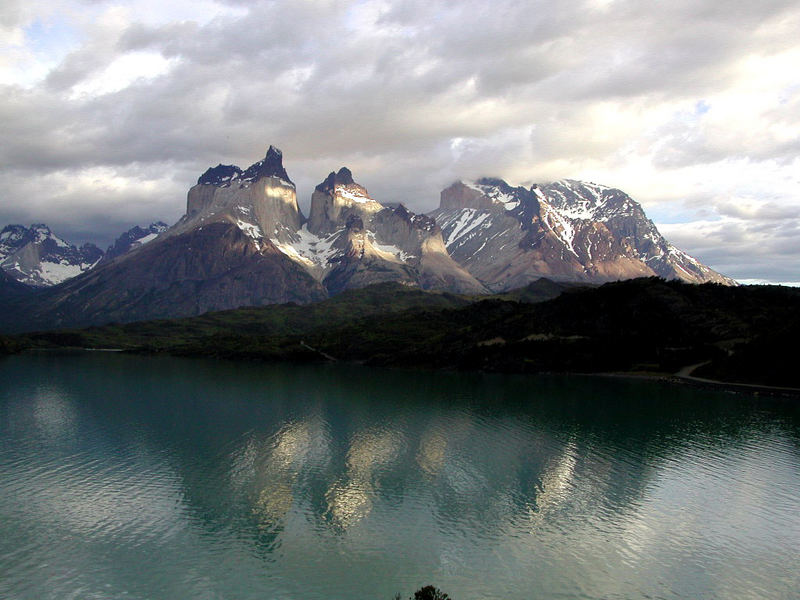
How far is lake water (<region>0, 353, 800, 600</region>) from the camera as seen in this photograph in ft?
141

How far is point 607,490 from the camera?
64.3m

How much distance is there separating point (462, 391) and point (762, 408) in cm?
6634

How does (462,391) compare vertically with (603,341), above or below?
below

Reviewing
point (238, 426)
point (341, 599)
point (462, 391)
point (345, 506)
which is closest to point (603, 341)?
point (462, 391)

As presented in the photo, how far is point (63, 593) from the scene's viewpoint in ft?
131

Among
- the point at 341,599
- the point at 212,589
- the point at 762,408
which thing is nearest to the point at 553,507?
the point at 341,599

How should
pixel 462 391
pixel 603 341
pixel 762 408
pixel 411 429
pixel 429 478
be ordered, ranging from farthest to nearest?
1. pixel 603 341
2. pixel 462 391
3. pixel 762 408
4. pixel 411 429
5. pixel 429 478

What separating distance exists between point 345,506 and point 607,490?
98.2 ft

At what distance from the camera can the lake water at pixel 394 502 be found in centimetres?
4297

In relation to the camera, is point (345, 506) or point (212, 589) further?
point (345, 506)

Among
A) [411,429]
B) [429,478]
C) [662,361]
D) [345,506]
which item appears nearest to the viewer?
[345,506]

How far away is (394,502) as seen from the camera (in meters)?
58.7

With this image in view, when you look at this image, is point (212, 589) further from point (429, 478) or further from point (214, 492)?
point (429, 478)

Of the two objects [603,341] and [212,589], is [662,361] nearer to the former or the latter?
[603,341]
